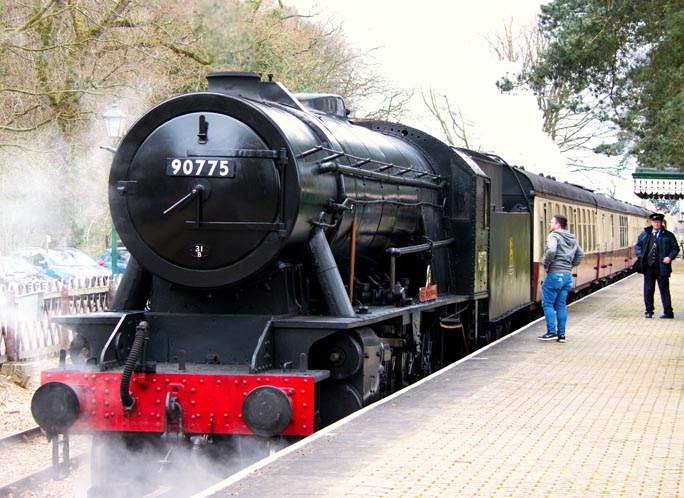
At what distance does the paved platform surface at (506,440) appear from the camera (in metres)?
5.30

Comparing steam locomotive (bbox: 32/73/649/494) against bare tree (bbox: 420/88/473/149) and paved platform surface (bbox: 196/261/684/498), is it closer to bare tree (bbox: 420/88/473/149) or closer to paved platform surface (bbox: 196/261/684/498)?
paved platform surface (bbox: 196/261/684/498)

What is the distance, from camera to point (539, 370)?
1020 cm

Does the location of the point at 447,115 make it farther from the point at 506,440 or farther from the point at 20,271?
the point at 506,440

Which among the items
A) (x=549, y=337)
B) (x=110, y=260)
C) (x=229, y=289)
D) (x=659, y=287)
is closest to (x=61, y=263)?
(x=110, y=260)

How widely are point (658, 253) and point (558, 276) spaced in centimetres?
496

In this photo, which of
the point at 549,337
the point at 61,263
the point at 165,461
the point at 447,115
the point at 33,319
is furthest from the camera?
the point at 447,115

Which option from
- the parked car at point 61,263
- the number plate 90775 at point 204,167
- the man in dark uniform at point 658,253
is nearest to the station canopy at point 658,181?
the man in dark uniform at point 658,253

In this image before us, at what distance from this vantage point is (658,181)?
61.8ft

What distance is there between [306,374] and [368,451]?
90cm

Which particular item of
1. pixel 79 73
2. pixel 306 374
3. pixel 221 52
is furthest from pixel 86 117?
pixel 306 374

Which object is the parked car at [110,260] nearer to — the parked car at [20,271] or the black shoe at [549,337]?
the parked car at [20,271]

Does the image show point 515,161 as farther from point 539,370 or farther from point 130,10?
point 539,370

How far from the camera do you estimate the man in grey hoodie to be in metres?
12.9

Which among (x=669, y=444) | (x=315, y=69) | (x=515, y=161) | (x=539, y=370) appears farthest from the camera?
(x=315, y=69)
